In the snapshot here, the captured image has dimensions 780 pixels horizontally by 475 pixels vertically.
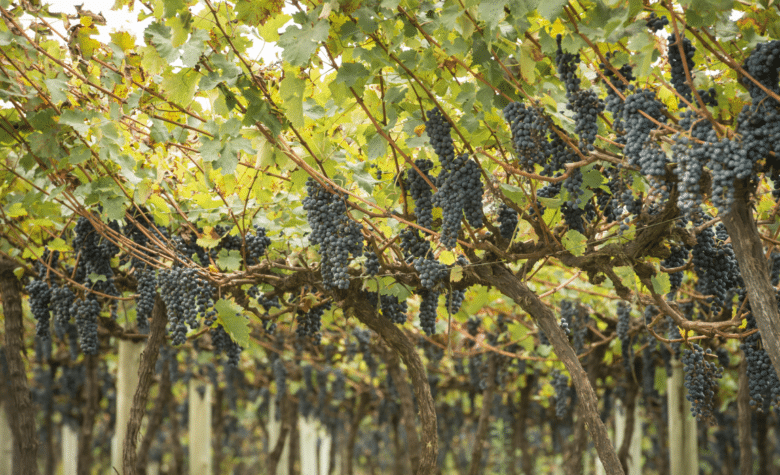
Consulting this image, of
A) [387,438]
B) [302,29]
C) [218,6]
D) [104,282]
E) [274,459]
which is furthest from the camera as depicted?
[387,438]

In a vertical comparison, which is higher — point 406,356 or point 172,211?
point 172,211

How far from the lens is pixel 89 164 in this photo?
4207 mm

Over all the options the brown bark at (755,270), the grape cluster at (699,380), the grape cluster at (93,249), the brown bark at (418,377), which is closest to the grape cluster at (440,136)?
the brown bark at (755,270)

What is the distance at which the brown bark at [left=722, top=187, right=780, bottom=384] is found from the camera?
236 cm

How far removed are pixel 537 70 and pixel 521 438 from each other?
34.5 ft

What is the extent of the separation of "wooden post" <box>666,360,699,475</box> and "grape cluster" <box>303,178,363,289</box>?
6580 millimetres

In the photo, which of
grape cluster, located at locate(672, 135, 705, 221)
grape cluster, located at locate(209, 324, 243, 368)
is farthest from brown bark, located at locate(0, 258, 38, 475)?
grape cluster, located at locate(672, 135, 705, 221)

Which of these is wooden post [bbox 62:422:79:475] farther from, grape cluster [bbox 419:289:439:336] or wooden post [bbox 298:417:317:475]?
grape cluster [bbox 419:289:439:336]

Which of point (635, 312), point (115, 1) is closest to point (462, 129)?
point (115, 1)

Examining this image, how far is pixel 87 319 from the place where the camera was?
539cm

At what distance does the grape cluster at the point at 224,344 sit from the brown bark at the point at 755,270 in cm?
383

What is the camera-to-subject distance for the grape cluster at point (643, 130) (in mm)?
2381

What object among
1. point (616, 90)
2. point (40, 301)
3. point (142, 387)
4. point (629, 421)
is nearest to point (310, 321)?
point (142, 387)

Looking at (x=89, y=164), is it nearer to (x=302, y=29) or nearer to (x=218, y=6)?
(x=218, y=6)
